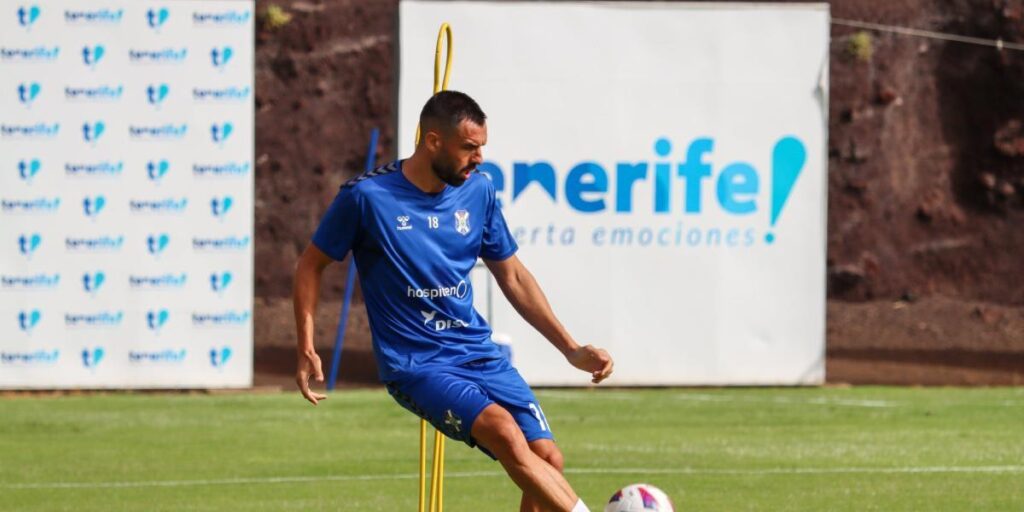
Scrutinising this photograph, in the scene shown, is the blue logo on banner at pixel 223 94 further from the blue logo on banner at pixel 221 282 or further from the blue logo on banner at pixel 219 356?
the blue logo on banner at pixel 219 356

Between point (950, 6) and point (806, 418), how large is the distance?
1738 centimetres

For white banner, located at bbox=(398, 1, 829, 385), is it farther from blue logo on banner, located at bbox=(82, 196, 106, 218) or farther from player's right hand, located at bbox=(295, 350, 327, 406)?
player's right hand, located at bbox=(295, 350, 327, 406)

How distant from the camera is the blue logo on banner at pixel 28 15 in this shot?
58.6 feet

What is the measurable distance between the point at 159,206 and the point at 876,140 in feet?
56.1

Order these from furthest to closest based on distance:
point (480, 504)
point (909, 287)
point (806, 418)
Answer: point (909, 287) < point (806, 418) < point (480, 504)

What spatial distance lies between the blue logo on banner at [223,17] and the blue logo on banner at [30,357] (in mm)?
3452

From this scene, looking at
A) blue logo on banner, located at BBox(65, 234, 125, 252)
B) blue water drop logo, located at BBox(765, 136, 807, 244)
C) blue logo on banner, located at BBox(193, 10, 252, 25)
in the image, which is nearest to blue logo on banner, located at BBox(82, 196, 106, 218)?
blue logo on banner, located at BBox(65, 234, 125, 252)

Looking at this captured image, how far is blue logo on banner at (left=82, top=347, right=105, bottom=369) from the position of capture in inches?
708

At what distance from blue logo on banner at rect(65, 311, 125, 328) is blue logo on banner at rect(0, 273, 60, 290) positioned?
0.35m

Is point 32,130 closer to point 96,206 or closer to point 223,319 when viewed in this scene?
point 96,206

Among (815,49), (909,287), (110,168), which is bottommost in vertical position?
(909,287)

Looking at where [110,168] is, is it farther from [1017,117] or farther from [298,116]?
[1017,117]

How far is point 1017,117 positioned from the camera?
106 ft

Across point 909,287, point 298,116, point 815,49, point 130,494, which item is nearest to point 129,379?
point 130,494
